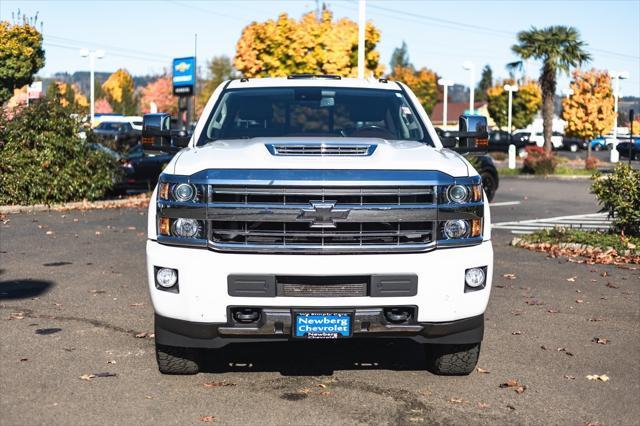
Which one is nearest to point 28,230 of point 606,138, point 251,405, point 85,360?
point 85,360

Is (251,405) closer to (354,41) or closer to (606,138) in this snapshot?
(354,41)

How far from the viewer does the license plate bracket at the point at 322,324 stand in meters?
5.84

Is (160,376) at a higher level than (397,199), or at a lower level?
lower

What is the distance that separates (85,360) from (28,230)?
9650mm

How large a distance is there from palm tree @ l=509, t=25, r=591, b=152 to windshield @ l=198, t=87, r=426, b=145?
146 ft

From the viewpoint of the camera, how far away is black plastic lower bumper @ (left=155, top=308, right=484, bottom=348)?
585 cm

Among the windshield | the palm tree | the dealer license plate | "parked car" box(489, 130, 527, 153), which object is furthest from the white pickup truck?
"parked car" box(489, 130, 527, 153)

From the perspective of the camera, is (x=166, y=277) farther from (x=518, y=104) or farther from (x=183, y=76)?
(x=518, y=104)

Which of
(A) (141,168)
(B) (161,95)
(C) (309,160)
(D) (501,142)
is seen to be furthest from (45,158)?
(B) (161,95)

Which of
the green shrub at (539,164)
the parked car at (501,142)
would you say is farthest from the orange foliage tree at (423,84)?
the green shrub at (539,164)

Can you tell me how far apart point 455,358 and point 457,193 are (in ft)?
4.19

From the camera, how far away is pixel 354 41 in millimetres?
28703

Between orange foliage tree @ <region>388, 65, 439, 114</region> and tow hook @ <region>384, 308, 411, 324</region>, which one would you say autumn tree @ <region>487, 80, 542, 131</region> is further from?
tow hook @ <region>384, 308, 411, 324</region>

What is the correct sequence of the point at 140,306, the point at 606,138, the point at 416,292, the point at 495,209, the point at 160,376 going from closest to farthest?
the point at 416,292 → the point at 160,376 → the point at 140,306 → the point at 495,209 → the point at 606,138
